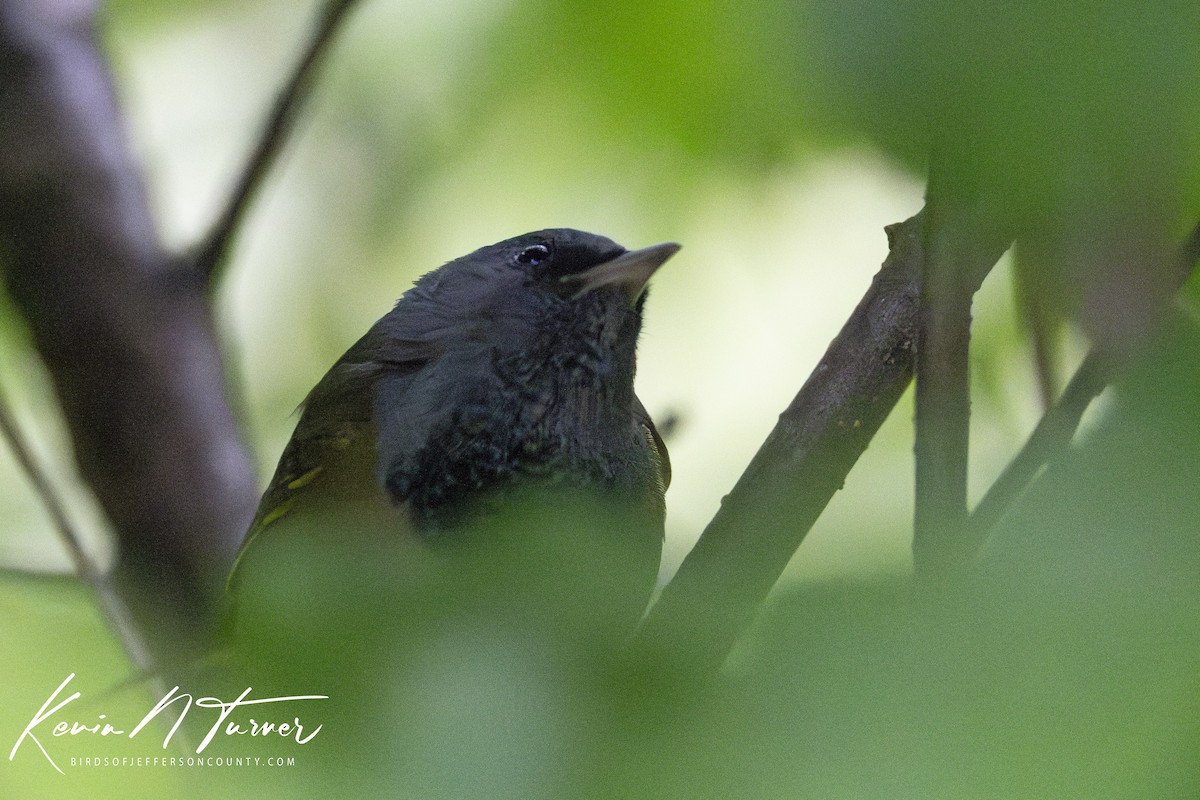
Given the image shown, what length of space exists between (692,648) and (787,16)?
0.40 m

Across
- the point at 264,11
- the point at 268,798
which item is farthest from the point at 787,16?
the point at 264,11

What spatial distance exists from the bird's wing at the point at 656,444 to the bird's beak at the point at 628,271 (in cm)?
22

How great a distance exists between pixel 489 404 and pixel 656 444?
0.40 metres

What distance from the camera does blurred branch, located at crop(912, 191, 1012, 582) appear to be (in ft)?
1.72

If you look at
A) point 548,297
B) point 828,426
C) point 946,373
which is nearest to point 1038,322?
point 946,373

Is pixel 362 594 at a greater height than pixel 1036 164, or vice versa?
pixel 1036 164

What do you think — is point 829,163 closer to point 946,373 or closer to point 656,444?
point 946,373

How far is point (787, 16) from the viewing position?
0.49m

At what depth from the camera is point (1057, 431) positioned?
0.68 meters

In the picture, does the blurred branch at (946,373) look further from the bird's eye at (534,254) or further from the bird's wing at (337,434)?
the bird's eye at (534,254)

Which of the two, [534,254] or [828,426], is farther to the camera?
[534,254]

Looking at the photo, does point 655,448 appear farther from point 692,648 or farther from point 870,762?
point 870,762

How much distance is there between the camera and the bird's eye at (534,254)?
1921 mm

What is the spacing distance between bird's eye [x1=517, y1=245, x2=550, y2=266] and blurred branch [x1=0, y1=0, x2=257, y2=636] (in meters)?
0.66
